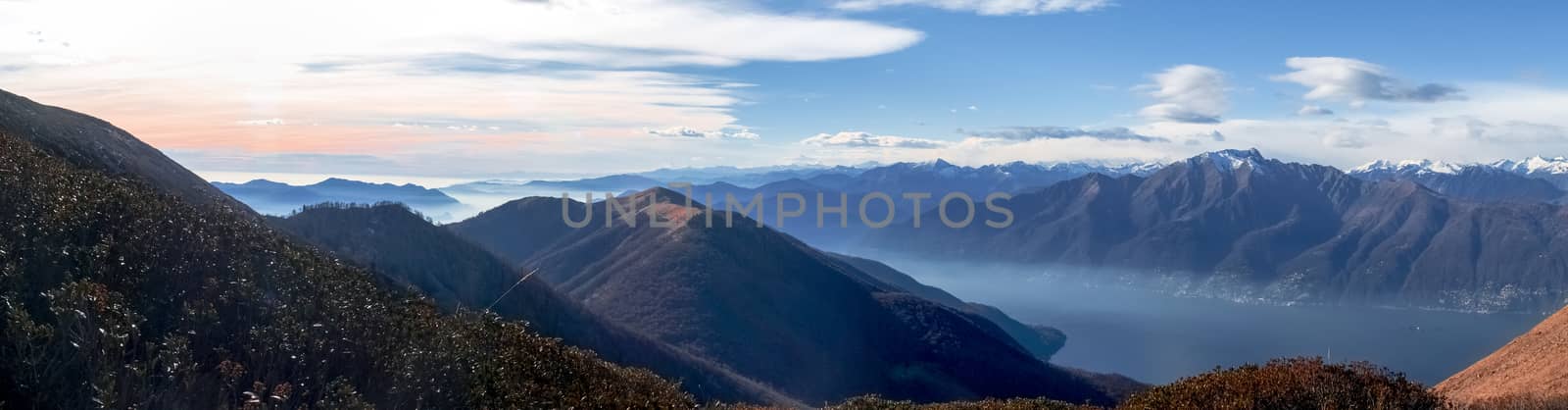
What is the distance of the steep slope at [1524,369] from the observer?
2784 centimetres

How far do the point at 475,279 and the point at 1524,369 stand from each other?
514 ft

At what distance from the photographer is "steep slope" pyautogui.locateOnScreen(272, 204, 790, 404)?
147 metres

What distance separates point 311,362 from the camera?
13242mm

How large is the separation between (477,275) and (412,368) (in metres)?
164

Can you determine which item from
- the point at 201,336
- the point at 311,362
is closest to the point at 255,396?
the point at 311,362

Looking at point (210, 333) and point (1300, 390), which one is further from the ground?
point (210, 333)

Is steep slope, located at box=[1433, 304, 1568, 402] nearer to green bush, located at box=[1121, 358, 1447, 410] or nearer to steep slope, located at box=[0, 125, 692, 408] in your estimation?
green bush, located at box=[1121, 358, 1447, 410]

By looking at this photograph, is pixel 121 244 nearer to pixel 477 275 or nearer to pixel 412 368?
pixel 412 368

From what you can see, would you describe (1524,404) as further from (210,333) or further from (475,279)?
(475,279)

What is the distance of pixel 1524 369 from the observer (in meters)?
32.4

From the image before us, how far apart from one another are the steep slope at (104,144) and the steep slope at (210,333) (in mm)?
36253

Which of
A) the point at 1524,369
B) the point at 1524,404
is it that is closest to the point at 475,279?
the point at 1524,369

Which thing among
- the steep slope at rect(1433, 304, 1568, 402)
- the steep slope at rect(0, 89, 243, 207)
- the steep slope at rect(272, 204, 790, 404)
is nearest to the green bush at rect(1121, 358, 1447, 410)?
the steep slope at rect(1433, 304, 1568, 402)

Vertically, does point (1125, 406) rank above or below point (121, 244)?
below
